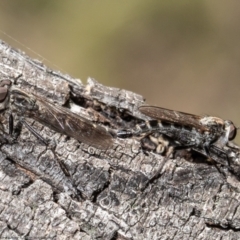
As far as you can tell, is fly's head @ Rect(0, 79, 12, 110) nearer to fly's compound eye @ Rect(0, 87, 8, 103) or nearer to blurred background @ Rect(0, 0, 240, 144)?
fly's compound eye @ Rect(0, 87, 8, 103)

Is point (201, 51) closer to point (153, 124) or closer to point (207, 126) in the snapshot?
Answer: point (207, 126)

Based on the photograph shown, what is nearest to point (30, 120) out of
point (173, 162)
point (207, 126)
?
point (173, 162)

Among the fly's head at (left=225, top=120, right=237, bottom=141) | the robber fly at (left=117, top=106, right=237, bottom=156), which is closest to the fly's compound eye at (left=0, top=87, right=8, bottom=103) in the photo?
the robber fly at (left=117, top=106, right=237, bottom=156)

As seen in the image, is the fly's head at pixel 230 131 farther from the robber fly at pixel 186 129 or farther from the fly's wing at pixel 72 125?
the fly's wing at pixel 72 125

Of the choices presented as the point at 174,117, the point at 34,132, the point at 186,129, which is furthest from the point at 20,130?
the point at 186,129

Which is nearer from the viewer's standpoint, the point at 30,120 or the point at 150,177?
the point at 150,177

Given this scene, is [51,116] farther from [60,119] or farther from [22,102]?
[22,102]

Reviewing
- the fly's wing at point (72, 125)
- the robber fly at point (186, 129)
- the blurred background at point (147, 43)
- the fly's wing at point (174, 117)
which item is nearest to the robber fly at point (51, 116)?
the fly's wing at point (72, 125)
